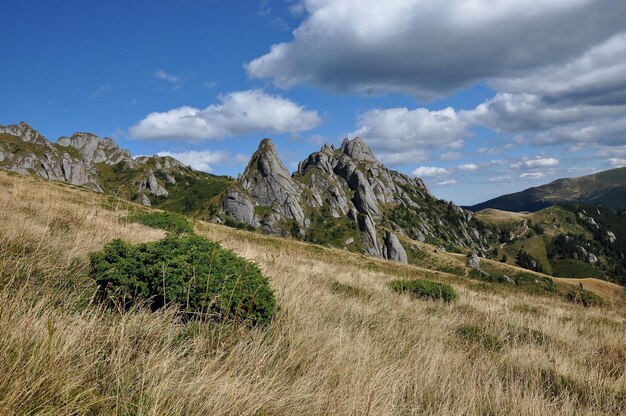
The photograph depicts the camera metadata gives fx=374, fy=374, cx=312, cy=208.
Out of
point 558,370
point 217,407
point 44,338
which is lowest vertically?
point 558,370

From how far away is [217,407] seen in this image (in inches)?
103

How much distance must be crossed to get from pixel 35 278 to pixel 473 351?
19.4 ft

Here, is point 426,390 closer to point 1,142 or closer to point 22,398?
point 22,398

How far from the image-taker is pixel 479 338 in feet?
21.5

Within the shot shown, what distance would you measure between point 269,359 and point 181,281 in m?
1.67

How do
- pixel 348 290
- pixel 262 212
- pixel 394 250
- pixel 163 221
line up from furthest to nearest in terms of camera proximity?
pixel 262 212, pixel 394 250, pixel 163 221, pixel 348 290

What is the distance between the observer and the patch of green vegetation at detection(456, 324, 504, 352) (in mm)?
6134

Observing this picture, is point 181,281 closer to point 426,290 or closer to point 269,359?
point 269,359

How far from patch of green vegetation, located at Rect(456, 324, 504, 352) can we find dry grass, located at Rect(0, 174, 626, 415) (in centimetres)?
3

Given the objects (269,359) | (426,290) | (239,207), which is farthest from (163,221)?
(239,207)

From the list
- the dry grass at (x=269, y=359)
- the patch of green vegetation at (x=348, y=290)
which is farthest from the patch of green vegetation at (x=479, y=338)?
the patch of green vegetation at (x=348, y=290)

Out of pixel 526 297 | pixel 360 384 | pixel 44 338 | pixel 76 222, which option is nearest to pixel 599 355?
pixel 360 384

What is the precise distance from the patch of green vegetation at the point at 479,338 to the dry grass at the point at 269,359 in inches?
1.1

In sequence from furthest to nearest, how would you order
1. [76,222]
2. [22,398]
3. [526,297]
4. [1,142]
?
1. [1,142]
2. [526,297]
3. [76,222]
4. [22,398]
